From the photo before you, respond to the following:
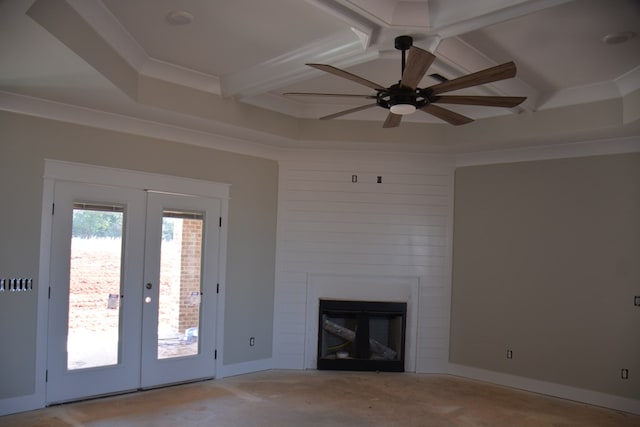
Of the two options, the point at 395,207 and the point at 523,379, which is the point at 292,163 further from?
the point at 523,379

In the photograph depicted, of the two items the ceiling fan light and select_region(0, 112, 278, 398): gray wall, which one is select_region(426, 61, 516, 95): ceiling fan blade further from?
select_region(0, 112, 278, 398): gray wall

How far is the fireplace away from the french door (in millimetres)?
1446

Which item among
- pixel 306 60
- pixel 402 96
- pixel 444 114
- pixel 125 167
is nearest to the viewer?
pixel 402 96

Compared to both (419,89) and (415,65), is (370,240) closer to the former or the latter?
(419,89)

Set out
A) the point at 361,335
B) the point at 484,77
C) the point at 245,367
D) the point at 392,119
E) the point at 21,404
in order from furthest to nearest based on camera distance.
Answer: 1. the point at 361,335
2. the point at 245,367
3. the point at 21,404
4. the point at 392,119
5. the point at 484,77

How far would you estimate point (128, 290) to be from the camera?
4.86m

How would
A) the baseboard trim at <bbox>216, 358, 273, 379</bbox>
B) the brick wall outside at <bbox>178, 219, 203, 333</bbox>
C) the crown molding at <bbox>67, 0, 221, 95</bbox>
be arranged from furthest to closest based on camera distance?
1. the baseboard trim at <bbox>216, 358, 273, 379</bbox>
2. the brick wall outside at <bbox>178, 219, 203, 333</bbox>
3. the crown molding at <bbox>67, 0, 221, 95</bbox>

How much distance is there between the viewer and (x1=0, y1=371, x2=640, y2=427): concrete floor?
4.21 meters

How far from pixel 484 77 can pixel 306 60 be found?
162 cm

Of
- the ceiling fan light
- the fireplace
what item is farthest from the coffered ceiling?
the fireplace

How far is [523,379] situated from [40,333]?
196 inches

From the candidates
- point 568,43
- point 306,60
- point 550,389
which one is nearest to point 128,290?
point 306,60

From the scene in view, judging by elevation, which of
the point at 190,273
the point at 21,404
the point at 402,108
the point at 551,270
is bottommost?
the point at 21,404

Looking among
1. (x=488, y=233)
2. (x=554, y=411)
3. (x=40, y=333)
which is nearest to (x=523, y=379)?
(x=554, y=411)
